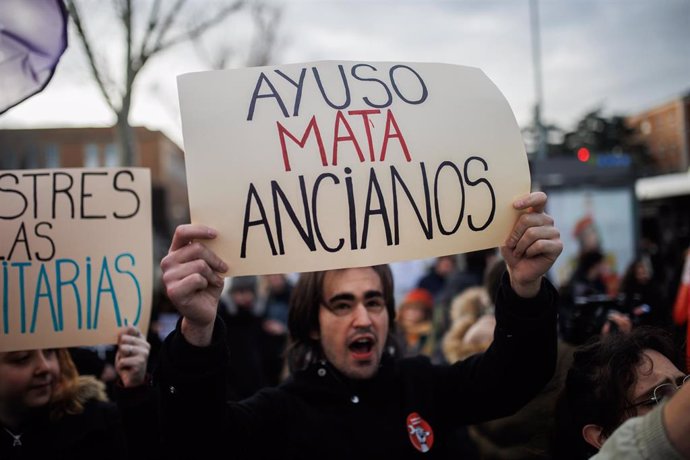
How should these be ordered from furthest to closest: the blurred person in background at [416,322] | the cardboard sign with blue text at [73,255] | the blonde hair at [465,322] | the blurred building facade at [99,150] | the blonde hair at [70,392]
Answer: the blurred building facade at [99,150] < the blurred person in background at [416,322] < the blonde hair at [465,322] < the blonde hair at [70,392] < the cardboard sign with blue text at [73,255]

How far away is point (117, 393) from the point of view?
6.53 feet

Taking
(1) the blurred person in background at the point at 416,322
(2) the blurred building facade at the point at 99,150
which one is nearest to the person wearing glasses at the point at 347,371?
(1) the blurred person in background at the point at 416,322

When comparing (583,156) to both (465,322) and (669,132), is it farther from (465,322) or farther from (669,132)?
(669,132)

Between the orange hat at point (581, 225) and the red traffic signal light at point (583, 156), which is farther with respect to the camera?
the red traffic signal light at point (583, 156)

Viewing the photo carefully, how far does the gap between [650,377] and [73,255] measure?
5.96 ft

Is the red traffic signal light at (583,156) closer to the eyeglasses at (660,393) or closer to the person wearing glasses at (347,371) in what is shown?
the person wearing glasses at (347,371)

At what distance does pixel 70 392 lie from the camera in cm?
230

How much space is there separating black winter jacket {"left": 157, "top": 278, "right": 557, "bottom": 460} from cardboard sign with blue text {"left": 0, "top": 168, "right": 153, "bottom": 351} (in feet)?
1.88

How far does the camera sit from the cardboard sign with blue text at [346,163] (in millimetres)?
1515

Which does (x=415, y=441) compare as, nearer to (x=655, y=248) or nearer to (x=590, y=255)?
(x=590, y=255)

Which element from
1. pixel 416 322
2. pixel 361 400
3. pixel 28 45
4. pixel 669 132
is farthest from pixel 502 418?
pixel 669 132

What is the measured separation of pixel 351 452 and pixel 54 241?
122 centimetres

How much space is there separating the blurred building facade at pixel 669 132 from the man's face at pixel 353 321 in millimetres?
16320

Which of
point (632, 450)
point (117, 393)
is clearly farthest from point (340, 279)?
point (632, 450)
